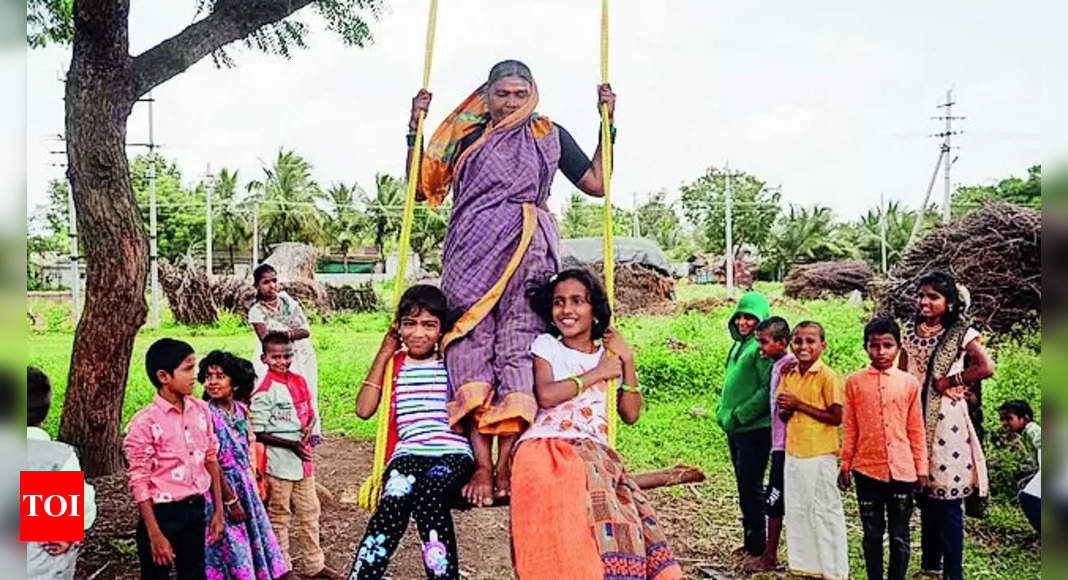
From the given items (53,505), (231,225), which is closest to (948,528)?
(53,505)

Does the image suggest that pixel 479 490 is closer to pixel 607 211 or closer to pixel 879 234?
pixel 607 211

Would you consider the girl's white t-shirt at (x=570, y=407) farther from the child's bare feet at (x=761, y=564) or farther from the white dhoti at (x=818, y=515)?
the child's bare feet at (x=761, y=564)

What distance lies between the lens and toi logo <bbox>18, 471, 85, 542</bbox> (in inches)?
87.7

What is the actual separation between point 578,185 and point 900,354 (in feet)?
6.48

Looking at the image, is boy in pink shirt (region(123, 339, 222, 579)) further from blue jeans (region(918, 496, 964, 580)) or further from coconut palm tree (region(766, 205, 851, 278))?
coconut palm tree (region(766, 205, 851, 278))

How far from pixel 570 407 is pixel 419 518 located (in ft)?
2.03

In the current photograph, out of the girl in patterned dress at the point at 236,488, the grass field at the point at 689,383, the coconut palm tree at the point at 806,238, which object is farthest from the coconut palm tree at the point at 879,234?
the girl in patterned dress at the point at 236,488

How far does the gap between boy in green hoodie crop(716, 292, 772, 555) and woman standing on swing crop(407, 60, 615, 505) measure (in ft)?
6.06

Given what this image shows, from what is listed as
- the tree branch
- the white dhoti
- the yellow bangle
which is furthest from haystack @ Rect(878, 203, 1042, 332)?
the tree branch

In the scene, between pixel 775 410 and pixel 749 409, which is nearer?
pixel 775 410

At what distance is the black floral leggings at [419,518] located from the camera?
294cm

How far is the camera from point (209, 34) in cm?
592

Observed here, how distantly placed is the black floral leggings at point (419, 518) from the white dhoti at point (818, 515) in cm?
236

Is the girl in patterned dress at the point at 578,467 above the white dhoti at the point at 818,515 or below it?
above
